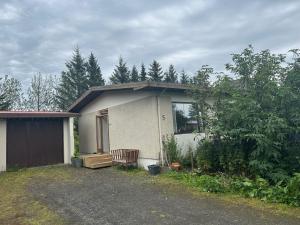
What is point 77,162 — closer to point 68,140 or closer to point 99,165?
point 99,165

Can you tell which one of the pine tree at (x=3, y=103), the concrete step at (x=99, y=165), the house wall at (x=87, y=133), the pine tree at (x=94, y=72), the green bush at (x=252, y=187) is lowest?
the green bush at (x=252, y=187)

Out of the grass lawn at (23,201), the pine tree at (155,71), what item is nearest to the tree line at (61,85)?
the pine tree at (155,71)

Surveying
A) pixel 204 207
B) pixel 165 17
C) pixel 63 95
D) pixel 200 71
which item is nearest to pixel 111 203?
pixel 204 207

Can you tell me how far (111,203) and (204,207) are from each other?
2086mm

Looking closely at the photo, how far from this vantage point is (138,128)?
1138 centimetres

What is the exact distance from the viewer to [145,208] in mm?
5934

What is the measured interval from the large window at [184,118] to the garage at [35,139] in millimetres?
5350

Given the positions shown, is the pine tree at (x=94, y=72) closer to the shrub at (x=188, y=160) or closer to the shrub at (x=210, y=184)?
the shrub at (x=188, y=160)

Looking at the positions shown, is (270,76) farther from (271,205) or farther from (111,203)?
(111,203)

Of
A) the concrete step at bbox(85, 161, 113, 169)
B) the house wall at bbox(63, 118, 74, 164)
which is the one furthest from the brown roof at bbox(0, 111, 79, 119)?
the concrete step at bbox(85, 161, 113, 169)

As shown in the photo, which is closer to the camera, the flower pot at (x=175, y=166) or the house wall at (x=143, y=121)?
the flower pot at (x=175, y=166)

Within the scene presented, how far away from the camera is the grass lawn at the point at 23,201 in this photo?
5469 millimetres

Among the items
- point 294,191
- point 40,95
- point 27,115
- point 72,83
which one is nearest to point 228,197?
point 294,191

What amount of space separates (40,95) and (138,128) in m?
25.1
